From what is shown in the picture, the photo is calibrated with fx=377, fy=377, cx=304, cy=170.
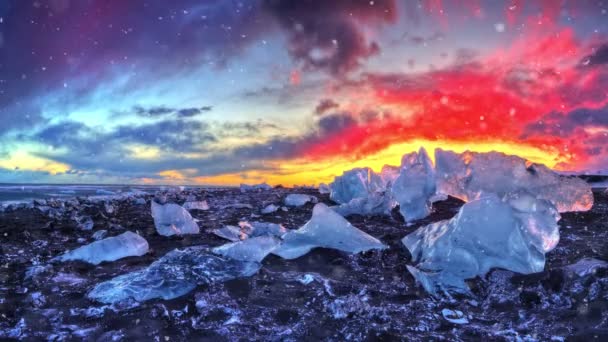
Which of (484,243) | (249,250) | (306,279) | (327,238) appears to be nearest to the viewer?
(306,279)

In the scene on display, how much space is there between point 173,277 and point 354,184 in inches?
209

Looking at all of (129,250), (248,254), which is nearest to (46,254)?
(129,250)

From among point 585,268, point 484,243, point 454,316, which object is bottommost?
point 454,316

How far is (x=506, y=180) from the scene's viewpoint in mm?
4480

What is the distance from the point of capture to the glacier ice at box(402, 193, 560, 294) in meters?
2.64

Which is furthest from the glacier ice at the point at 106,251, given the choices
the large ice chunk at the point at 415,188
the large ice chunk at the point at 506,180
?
the large ice chunk at the point at 506,180

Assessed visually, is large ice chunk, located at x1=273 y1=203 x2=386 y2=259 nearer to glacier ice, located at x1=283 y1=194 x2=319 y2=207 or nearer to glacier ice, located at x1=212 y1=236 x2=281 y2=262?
glacier ice, located at x1=212 y1=236 x2=281 y2=262

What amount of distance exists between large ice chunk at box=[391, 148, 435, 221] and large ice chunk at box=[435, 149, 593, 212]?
29cm

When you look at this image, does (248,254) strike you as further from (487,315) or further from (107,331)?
(487,315)

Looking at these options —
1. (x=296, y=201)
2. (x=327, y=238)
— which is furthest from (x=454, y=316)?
(x=296, y=201)

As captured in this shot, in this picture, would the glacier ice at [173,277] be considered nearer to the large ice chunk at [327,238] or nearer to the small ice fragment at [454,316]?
the large ice chunk at [327,238]

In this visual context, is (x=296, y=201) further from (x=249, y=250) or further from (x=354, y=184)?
(x=249, y=250)

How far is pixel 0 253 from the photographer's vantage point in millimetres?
3479

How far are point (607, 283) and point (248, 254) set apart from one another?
2391 mm
